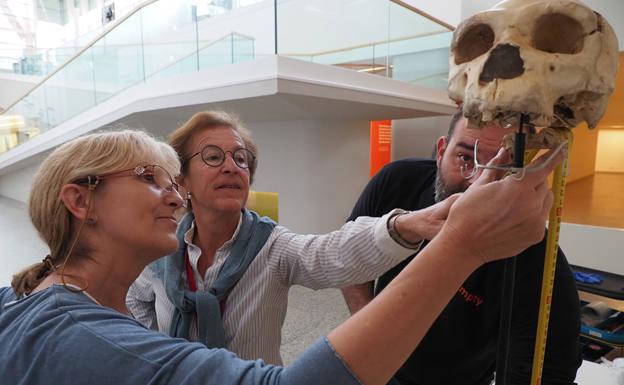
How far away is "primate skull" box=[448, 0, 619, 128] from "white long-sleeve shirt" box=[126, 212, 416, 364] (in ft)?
1.73

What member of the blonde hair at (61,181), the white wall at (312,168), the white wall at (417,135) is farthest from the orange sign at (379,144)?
the blonde hair at (61,181)

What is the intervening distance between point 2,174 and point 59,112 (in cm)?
519

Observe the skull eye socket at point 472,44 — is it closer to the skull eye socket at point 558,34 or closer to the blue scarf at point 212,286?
the skull eye socket at point 558,34

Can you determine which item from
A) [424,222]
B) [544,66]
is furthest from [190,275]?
[544,66]

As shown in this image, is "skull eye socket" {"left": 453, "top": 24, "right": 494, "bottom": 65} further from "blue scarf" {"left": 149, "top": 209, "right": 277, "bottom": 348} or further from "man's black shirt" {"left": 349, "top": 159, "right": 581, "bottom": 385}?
"blue scarf" {"left": 149, "top": 209, "right": 277, "bottom": 348}

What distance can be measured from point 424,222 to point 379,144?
6595 millimetres

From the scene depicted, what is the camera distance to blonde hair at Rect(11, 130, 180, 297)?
923 millimetres

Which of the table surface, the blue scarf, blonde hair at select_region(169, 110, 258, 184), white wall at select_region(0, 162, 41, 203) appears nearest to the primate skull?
the blue scarf

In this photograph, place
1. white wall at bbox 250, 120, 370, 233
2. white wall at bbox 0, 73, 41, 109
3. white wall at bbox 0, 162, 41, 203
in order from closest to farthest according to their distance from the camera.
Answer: white wall at bbox 250, 120, 370, 233 → white wall at bbox 0, 162, 41, 203 → white wall at bbox 0, 73, 41, 109

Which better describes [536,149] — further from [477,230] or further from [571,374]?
[571,374]

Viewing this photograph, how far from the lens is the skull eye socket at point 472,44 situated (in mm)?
759

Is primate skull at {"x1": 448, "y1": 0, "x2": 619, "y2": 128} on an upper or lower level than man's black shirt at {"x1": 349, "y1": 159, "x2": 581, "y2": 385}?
upper

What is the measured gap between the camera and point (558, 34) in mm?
703

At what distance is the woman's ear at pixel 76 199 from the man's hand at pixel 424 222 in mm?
777
